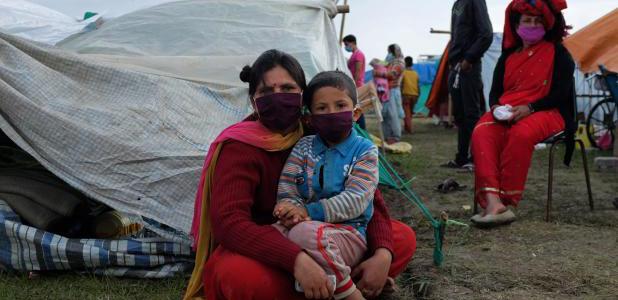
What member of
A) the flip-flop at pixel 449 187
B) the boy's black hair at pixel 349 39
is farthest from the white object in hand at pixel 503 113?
the boy's black hair at pixel 349 39

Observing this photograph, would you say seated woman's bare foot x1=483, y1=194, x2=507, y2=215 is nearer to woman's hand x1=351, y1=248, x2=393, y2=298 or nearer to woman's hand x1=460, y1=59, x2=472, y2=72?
woman's hand x1=351, y1=248, x2=393, y2=298

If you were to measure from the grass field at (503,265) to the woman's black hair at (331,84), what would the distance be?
84 centimetres

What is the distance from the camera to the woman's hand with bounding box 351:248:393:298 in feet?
5.97

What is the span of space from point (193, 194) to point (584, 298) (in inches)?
63.1

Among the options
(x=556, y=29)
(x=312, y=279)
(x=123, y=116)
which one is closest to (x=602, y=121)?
(x=556, y=29)

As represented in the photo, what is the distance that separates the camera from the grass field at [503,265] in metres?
2.30

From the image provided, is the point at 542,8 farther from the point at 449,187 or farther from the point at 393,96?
the point at 393,96

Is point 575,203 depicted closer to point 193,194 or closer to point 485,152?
point 485,152

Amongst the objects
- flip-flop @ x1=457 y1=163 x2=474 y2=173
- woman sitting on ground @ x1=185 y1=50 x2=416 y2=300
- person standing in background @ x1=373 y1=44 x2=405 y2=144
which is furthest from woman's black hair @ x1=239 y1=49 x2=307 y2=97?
person standing in background @ x1=373 y1=44 x2=405 y2=144

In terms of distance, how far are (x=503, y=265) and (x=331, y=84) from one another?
129 cm

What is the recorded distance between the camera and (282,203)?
1.80 meters

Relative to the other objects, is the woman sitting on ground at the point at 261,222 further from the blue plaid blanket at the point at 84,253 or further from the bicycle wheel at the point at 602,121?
the bicycle wheel at the point at 602,121

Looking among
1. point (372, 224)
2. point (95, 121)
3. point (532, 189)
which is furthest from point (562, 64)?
point (95, 121)

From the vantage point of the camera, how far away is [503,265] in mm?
2623
